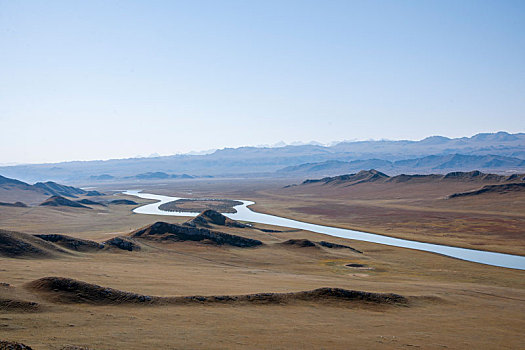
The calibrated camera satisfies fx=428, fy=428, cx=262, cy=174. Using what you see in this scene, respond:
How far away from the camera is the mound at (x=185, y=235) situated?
69.1 meters

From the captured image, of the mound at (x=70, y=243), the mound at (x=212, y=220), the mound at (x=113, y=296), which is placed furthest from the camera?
the mound at (x=212, y=220)

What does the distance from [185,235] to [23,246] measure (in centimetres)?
2661

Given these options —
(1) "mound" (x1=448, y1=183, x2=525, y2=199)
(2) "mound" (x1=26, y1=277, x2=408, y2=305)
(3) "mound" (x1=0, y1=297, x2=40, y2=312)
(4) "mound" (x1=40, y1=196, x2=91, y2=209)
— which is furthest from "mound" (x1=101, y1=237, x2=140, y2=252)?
(1) "mound" (x1=448, y1=183, x2=525, y2=199)

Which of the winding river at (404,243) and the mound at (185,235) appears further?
the mound at (185,235)

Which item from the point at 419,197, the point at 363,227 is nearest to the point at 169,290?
the point at 363,227

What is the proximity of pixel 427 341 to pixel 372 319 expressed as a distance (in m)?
4.99

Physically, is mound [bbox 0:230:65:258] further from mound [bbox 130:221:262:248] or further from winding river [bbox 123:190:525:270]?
winding river [bbox 123:190:525:270]

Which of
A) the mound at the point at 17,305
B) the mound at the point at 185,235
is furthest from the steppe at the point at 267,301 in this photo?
the mound at the point at 185,235

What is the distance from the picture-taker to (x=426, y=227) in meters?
98.2

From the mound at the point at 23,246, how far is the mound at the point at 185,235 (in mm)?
19635

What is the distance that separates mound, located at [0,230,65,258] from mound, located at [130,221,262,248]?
19635 millimetres

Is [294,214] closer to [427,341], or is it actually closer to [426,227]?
[426,227]

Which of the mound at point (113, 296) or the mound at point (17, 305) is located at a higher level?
the mound at point (17, 305)

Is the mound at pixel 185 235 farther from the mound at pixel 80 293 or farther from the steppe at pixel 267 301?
the mound at pixel 80 293
